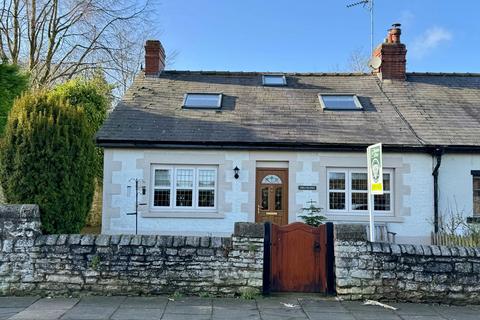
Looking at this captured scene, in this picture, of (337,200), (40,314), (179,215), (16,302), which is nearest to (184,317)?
(40,314)

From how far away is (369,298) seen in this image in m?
7.18

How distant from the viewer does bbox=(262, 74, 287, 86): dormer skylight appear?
15500mm

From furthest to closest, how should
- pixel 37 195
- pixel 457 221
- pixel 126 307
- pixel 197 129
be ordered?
pixel 197 129, pixel 457 221, pixel 37 195, pixel 126 307

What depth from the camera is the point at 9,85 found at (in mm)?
Result: 12680

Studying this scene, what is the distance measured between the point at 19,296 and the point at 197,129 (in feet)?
20.8

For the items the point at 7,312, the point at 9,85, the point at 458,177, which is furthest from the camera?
the point at 9,85

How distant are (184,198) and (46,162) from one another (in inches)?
179

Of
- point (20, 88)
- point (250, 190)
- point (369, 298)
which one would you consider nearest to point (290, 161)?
point (250, 190)

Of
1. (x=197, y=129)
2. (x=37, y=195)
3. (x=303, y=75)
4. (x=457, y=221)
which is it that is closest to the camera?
(x=37, y=195)

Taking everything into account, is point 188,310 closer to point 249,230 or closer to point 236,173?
point 249,230

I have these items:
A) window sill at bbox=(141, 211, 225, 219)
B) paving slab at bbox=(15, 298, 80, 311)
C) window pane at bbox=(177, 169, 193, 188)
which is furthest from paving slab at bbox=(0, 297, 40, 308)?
window pane at bbox=(177, 169, 193, 188)

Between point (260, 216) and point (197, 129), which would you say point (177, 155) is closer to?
point (197, 129)

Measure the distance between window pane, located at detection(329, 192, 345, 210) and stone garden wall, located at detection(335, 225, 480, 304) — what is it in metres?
4.83

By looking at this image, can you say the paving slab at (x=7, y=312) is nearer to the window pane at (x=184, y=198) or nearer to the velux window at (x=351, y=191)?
the window pane at (x=184, y=198)
